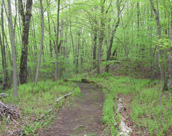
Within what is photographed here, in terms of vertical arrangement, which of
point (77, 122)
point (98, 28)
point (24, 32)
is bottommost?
point (77, 122)

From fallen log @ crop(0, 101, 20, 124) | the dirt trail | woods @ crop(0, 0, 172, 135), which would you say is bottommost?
the dirt trail

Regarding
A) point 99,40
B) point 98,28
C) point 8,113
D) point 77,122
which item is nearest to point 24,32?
point 98,28

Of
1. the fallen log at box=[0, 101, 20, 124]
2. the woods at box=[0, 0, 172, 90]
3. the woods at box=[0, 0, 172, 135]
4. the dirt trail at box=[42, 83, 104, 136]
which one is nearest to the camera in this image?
the dirt trail at box=[42, 83, 104, 136]

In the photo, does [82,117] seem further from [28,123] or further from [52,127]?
[28,123]

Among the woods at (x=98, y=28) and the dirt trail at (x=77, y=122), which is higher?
the woods at (x=98, y=28)

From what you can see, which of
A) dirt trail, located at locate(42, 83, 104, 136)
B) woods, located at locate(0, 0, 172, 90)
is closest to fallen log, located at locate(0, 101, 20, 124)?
dirt trail, located at locate(42, 83, 104, 136)

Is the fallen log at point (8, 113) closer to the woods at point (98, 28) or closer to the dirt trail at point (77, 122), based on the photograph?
the dirt trail at point (77, 122)

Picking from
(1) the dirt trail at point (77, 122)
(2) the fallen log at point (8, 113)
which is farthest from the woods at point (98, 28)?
(2) the fallen log at point (8, 113)

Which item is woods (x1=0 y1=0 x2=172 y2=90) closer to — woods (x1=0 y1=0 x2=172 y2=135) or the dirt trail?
woods (x1=0 y1=0 x2=172 y2=135)

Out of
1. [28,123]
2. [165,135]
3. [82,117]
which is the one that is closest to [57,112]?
[82,117]

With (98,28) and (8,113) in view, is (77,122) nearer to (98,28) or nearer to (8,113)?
(8,113)

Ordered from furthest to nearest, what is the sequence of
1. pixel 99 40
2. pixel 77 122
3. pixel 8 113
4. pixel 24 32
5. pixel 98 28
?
pixel 99 40, pixel 98 28, pixel 24 32, pixel 77 122, pixel 8 113

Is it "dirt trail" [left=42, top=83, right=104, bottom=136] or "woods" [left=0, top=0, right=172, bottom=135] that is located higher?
"woods" [left=0, top=0, right=172, bottom=135]

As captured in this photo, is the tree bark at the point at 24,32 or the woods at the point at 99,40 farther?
the tree bark at the point at 24,32
